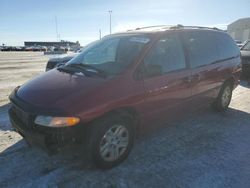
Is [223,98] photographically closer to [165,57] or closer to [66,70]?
[165,57]

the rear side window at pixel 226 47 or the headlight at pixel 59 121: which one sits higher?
the rear side window at pixel 226 47

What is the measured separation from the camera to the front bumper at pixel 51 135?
9.32ft

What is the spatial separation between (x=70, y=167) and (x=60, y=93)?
102 centimetres

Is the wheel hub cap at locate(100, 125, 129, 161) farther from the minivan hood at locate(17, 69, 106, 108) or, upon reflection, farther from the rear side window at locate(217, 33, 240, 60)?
the rear side window at locate(217, 33, 240, 60)

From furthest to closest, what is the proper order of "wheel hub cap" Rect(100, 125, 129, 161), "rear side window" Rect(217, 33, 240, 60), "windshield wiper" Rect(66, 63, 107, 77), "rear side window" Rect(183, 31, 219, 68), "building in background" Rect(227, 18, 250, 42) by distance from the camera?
1. "building in background" Rect(227, 18, 250, 42)
2. "rear side window" Rect(217, 33, 240, 60)
3. "rear side window" Rect(183, 31, 219, 68)
4. "windshield wiper" Rect(66, 63, 107, 77)
5. "wheel hub cap" Rect(100, 125, 129, 161)

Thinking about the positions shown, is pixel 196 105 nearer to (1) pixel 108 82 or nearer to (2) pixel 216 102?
(2) pixel 216 102

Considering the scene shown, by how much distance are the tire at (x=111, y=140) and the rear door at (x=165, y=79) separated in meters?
0.43

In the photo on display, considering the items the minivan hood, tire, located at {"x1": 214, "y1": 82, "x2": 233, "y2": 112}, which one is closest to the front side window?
the minivan hood

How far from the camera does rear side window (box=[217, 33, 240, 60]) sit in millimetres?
5316

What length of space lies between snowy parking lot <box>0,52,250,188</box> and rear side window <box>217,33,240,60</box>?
1666 mm

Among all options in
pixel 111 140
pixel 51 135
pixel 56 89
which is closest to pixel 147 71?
pixel 111 140

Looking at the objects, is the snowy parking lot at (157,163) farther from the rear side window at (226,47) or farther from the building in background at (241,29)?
the building in background at (241,29)

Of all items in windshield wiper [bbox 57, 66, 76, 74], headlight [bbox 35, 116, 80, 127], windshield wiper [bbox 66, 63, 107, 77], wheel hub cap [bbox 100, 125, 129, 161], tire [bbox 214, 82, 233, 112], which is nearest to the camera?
headlight [bbox 35, 116, 80, 127]

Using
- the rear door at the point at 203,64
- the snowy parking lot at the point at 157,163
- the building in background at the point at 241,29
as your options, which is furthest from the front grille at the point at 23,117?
the building in background at the point at 241,29
